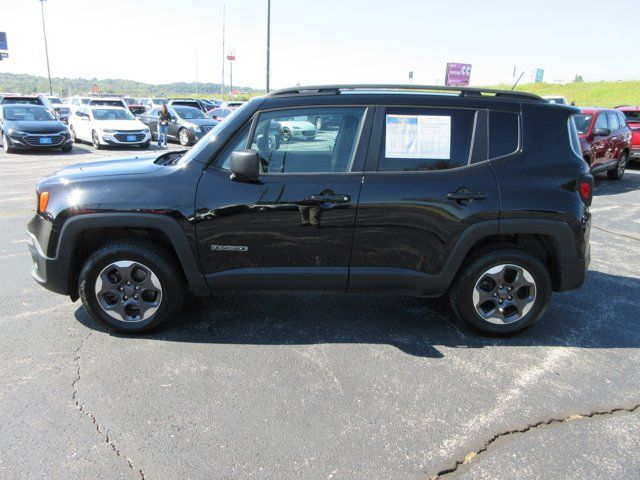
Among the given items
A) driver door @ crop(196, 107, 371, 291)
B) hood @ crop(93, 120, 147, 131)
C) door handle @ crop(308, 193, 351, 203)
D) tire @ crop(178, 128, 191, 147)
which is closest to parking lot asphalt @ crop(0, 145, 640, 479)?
driver door @ crop(196, 107, 371, 291)

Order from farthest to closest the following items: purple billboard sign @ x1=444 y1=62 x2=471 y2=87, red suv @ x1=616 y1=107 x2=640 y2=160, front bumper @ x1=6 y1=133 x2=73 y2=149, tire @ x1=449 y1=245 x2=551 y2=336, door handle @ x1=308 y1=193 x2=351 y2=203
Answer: purple billboard sign @ x1=444 y1=62 x2=471 y2=87 < front bumper @ x1=6 y1=133 x2=73 y2=149 < red suv @ x1=616 y1=107 x2=640 y2=160 < tire @ x1=449 y1=245 x2=551 y2=336 < door handle @ x1=308 y1=193 x2=351 y2=203

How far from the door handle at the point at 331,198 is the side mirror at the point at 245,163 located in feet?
1.44

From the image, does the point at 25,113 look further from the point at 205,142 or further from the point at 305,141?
the point at 305,141

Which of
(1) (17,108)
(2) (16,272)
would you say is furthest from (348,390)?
(1) (17,108)

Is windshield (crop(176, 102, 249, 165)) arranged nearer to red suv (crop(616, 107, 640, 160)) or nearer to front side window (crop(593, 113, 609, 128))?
front side window (crop(593, 113, 609, 128))

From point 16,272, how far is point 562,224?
5.05 m

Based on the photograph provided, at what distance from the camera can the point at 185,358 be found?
11.1 ft

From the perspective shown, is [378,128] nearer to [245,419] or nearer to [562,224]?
[562,224]

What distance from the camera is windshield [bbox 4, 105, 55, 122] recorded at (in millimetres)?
15523

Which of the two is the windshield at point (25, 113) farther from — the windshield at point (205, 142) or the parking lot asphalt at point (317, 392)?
the windshield at point (205, 142)

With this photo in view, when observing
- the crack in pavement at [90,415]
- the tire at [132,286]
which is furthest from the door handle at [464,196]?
the crack in pavement at [90,415]

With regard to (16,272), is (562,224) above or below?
above

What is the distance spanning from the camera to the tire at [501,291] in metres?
Result: 3.62

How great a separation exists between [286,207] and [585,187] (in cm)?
223
